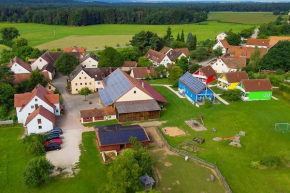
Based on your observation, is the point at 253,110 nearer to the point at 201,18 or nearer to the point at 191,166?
the point at 191,166

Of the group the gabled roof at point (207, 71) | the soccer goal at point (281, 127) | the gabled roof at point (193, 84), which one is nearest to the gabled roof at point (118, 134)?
the gabled roof at point (193, 84)

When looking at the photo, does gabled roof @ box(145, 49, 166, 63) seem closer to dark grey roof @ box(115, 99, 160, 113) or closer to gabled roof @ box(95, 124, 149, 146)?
dark grey roof @ box(115, 99, 160, 113)

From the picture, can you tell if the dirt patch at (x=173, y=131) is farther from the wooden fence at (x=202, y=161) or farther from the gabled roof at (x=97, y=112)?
the gabled roof at (x=97, y=112)

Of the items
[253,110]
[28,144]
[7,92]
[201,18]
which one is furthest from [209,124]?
[201,18]

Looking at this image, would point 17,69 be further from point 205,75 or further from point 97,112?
point 205,75

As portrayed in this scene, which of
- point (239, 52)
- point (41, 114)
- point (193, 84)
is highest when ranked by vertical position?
point (239, 52)

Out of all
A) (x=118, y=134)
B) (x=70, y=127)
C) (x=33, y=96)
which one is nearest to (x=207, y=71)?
(x=118, y=134)
